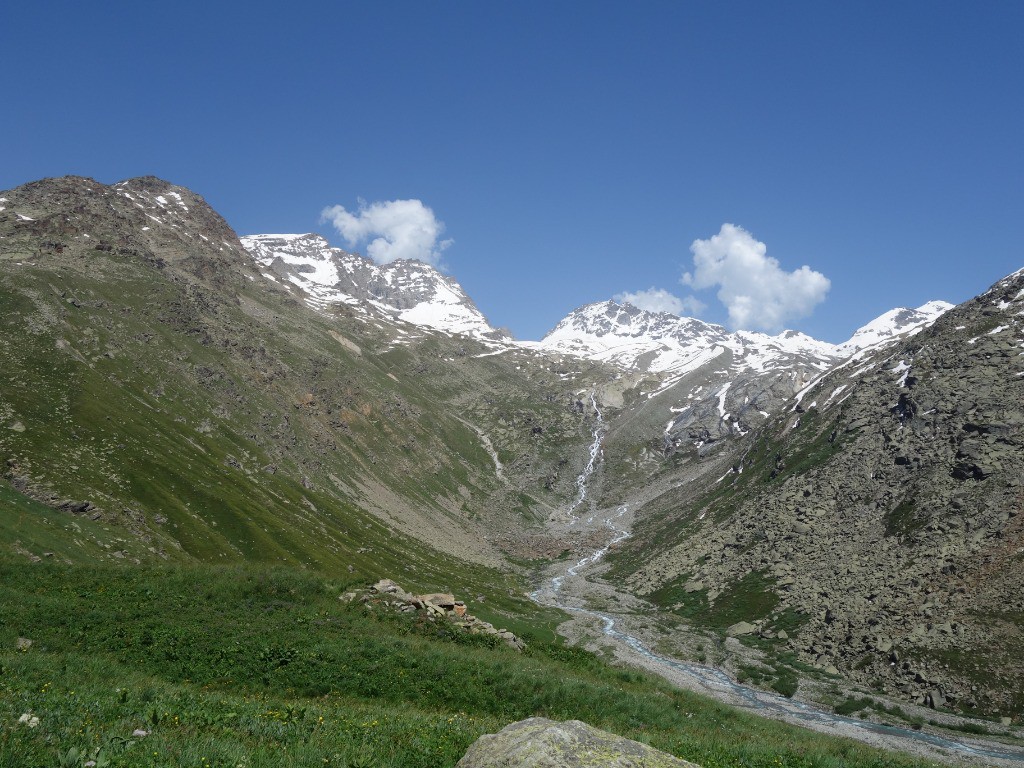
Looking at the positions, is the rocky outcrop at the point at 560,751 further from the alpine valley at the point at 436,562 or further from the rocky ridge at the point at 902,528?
the rocky ridge at the point at 902,528

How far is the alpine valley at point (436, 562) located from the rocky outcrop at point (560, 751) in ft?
7.93

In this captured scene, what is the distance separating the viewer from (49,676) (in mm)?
19219

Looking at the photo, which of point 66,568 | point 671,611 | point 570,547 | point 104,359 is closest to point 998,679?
point 671,611

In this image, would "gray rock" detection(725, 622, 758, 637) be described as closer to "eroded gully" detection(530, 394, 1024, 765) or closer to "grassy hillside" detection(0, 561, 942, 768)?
"eroded gully" detection(530, 394, 1024, 765)

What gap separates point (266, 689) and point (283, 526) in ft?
268

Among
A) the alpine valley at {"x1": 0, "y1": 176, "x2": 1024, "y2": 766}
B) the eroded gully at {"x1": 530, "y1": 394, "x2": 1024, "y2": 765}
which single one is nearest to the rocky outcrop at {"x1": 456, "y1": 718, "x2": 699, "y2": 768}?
the alpine valley at {"x1": 0, "y1": 176, "x2": 1024, "y2": 766}

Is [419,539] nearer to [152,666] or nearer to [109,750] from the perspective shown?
[152,666]

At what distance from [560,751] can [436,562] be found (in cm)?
13053

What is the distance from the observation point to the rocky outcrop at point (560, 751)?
11289 millimetres

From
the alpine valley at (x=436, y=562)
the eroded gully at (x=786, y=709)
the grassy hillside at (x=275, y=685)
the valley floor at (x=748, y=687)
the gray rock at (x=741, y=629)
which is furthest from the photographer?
the gray rock at (x=741, y=629)

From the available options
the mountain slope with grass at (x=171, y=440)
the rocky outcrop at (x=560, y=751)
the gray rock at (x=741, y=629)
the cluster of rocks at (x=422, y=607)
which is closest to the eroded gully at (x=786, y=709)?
the gray rock at (x=741, y=629)

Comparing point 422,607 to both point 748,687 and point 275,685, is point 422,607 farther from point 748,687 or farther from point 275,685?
point 748,687

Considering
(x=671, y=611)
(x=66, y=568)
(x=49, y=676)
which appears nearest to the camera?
(x=49, y=676)

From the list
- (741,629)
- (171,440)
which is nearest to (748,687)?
(741,629)
